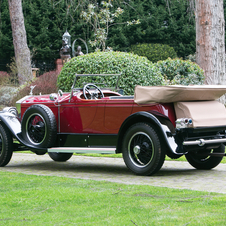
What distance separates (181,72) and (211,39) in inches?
63.5

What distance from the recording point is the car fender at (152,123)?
5777 millimetres

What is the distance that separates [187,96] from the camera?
5.98m

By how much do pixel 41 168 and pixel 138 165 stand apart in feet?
6.95

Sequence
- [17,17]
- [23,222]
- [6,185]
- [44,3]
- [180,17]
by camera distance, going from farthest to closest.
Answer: [180,17] → [44,3] → [17,17] → [6,185] → [23,222]

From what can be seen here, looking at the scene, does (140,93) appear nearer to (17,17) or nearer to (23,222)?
(23,222)

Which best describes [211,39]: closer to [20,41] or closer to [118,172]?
[118,172]

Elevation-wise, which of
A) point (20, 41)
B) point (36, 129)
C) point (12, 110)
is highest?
point (20, 41)

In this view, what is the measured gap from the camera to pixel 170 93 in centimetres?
582

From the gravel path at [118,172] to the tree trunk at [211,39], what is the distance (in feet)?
24.4

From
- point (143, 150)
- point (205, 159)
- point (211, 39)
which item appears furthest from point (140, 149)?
point (211, 39)

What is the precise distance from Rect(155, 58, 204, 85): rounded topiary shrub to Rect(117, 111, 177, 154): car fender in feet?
25.2

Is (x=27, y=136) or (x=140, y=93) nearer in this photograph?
(x=140, y=93)

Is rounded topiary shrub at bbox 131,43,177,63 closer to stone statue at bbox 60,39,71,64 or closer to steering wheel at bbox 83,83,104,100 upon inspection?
stone statue at bbox 60,39,71,64

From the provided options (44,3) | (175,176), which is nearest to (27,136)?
(175,176)
